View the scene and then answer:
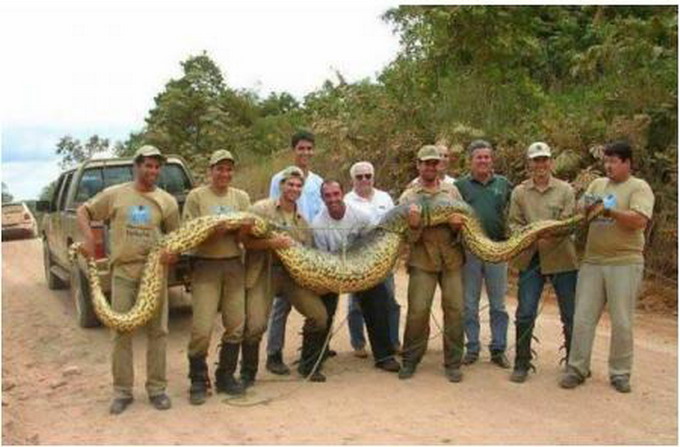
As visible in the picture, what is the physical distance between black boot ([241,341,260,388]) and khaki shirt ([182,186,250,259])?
2.71 feet

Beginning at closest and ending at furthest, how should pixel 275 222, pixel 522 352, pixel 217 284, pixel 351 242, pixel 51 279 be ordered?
1. pixel 217 284
2. pixel 275 222
3. pixel 522 352
4. pixel 351 242
5. pixel 51 279

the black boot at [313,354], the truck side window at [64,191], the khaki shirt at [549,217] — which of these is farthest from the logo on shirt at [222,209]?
the truck side window at [64,191]

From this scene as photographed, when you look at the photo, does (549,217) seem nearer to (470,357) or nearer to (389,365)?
(470,357)

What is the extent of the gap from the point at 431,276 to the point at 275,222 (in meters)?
1.41

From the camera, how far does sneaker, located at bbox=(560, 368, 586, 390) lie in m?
6.03

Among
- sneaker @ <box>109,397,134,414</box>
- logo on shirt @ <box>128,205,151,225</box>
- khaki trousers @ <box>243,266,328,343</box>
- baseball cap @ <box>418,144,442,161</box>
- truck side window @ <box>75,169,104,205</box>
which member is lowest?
sneaker @ <box>109,397,134,414</box>

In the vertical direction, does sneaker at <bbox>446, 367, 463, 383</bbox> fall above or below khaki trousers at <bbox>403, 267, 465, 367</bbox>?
below

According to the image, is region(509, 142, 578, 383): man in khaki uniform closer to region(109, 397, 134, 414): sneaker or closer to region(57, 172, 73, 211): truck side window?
region(109, 397, 134, 414): sneaker

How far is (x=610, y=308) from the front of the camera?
5.98m

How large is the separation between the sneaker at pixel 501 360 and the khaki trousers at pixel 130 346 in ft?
9.68

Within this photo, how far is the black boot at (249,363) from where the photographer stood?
6.12m

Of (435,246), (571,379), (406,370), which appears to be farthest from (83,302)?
(571,379)

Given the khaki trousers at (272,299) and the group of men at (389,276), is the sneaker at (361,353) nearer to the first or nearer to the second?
the group of men at (389,276)

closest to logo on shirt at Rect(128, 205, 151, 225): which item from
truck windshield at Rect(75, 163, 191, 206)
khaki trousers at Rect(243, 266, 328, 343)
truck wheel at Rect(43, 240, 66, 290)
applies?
khaki trousers at Rect(243, 266, 328, 343)
